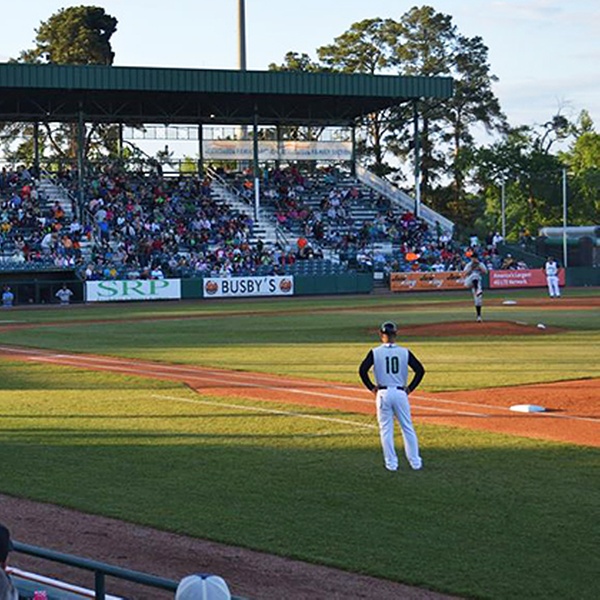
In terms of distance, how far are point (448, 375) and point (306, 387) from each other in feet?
10.8

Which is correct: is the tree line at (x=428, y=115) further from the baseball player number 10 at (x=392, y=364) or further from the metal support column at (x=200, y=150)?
the baseball player number 10 at (x=392, y=364)

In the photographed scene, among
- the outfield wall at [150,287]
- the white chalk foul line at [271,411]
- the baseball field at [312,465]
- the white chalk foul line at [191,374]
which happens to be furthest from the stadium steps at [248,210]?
the white chalk foul line at [271,411]

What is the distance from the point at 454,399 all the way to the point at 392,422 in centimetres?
634

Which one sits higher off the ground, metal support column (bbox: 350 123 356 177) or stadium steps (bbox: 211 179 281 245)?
metal support column (bbox: 350 123 356 177)

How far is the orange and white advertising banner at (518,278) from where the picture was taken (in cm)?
6412

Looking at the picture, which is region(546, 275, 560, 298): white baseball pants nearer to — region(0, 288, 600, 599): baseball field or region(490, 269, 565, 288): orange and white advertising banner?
region(490, 269, 565, 288): orange and white advertising banner

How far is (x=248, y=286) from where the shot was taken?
59.2 meters

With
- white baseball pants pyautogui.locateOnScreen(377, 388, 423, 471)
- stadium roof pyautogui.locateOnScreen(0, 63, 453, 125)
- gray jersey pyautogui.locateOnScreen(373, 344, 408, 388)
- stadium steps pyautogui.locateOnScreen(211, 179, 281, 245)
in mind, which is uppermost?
stadium roof pyautogui.locateOnScreen(0, 63, 453, 125)

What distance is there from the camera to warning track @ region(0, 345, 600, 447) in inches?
670

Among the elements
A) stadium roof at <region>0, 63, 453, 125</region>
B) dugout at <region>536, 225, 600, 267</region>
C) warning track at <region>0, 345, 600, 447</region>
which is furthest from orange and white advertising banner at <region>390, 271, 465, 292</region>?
warning track at <region>0, 345, 600, 447</region>

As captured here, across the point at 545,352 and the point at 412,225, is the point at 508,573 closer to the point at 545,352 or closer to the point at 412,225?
the point at 545,352

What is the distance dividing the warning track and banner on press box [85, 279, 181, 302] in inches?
1147

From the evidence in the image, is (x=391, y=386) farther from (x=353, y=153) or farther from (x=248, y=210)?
(x=353, y=153)

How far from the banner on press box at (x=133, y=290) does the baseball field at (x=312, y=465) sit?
2479 cm
